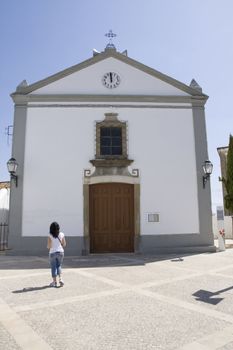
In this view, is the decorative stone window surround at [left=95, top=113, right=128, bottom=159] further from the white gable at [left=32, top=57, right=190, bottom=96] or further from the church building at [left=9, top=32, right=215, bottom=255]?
the white gable at [left=32, top=57, right=190, bottom=96]

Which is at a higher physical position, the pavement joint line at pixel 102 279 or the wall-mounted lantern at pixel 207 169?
the wall-mounted lantern at pixel 207 169

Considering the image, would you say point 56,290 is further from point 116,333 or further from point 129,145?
point 129,145

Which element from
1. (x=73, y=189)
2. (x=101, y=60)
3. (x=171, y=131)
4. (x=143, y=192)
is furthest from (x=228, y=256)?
(x=101, y=60)

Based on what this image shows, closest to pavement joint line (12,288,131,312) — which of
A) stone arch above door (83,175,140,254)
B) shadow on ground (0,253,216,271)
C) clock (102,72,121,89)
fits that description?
shadow on ground (0,253,216,271)

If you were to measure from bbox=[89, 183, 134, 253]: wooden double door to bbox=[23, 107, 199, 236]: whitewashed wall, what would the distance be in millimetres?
487

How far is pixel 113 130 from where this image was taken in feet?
39.3

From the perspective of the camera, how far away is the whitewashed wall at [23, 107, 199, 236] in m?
11.1

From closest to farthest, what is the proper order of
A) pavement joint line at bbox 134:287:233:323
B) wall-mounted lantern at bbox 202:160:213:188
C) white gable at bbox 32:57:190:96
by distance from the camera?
pavement joint line at bbox 134:287:233:323 < wall-mounted lantern at bbox 202:160:213:188 < white gable at bbox 32:57:190:96

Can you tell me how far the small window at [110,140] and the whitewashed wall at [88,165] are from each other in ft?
1.29

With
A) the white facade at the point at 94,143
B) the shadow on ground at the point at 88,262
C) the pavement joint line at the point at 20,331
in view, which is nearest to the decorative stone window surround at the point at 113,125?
the white facade at the point at 94,143

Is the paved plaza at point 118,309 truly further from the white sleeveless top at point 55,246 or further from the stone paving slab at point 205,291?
the white sleeveless top at point 55,246

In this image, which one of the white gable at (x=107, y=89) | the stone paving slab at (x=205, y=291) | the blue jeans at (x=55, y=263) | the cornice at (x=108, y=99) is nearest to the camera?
the stone paving slab at (x=205, y=291)

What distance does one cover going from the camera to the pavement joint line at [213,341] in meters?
3.23

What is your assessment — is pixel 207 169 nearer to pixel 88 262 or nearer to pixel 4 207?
pixel 88 262
